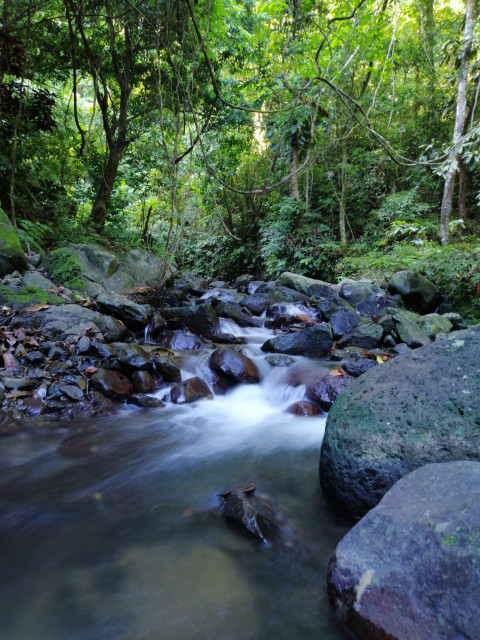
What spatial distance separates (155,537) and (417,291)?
850cm

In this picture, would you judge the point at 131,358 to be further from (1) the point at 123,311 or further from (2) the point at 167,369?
(1) the point at 123,311

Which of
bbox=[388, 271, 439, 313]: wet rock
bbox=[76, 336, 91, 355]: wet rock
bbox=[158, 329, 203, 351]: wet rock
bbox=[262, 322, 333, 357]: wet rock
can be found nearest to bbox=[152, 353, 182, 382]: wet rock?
bbox=[76, 336, 91, 355]: wet rock

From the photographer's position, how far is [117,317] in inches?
264

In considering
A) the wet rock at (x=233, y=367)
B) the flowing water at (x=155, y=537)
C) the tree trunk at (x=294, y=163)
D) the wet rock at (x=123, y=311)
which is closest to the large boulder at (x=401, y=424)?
the flowing water at (x=155, y=537)

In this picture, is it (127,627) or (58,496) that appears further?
(58,496)

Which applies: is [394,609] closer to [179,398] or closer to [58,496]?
[58,496]

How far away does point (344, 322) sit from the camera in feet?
26.0

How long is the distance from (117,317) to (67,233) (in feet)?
13.9

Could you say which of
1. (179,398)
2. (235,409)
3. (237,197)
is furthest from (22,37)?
(237,197)

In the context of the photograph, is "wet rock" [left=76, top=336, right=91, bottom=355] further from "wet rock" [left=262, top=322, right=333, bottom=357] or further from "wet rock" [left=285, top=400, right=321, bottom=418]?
"wet rock" [left=262, top=322, right=333, bottom=357]

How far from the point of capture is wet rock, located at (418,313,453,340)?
7227 mm

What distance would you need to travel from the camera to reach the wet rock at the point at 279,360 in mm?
6328

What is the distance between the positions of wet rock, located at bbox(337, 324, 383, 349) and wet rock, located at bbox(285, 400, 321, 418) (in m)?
2.59

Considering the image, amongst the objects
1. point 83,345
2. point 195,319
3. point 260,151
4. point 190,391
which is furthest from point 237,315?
point 260,151
